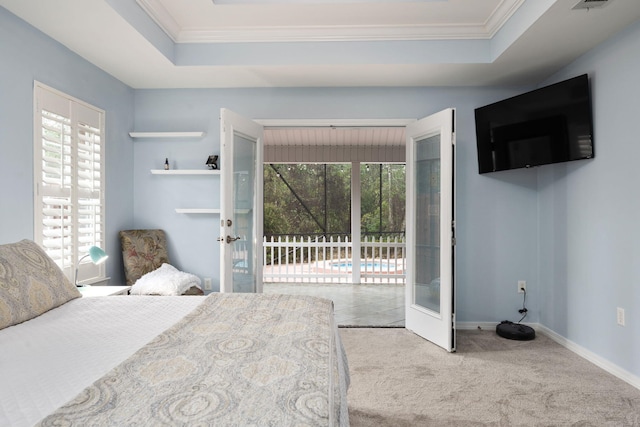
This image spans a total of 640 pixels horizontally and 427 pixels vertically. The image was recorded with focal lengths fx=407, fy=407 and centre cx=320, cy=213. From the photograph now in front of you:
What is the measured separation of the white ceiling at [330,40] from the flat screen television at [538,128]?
12.4 inches

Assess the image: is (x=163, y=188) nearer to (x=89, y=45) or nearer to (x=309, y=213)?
(x=89, y=45)

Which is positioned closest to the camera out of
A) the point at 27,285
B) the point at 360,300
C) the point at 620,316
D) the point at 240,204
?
the point at 27,285

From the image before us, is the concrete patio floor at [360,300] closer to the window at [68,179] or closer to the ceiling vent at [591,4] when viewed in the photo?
the window at [68,179]

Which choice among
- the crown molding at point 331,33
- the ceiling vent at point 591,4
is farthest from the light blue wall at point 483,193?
the crown molding at point 331,33

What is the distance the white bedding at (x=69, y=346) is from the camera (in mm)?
1042

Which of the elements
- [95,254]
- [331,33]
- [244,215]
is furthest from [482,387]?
[331,33]

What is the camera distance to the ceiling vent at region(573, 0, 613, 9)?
238 centimetres

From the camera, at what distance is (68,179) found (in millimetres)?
3129

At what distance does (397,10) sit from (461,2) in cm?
47

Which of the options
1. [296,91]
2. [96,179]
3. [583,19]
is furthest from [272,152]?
[583,19]

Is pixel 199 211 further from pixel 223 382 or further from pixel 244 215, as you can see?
pixel 223 382

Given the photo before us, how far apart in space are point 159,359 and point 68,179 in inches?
96.5

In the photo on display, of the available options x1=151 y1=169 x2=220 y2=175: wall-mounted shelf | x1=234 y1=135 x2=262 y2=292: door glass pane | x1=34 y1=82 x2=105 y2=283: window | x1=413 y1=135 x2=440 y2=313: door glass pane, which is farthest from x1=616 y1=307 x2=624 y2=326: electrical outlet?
x1=34 y1=82 x2=105 y2=283: window

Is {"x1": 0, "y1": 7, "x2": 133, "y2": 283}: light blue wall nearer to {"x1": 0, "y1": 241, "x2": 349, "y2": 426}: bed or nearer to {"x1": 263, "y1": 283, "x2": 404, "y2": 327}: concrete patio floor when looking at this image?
{"x1": 0, "y1": 241, "x2": 349, "y2": 426}: bed
